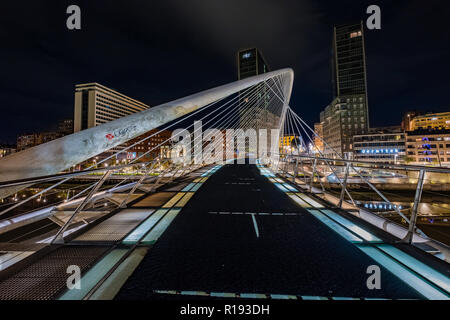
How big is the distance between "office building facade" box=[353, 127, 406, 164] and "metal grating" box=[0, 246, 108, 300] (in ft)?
257

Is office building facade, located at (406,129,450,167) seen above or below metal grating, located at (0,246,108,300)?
above

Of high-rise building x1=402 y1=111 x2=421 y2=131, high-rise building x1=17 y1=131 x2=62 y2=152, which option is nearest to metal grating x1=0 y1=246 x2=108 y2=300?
high-rise building x1=17 y1=131 x2=62 y2=152

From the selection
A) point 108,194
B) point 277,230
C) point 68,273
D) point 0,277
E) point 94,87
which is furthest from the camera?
point 94,87

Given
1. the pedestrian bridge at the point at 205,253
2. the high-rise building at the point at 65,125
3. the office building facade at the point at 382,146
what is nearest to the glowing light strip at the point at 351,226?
the pedestrian bridge at the point at 205,253

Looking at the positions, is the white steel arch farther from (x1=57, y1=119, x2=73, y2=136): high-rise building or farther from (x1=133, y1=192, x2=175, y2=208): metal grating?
(x1=57, y1=119, x2=73, y2=136): high-rise building

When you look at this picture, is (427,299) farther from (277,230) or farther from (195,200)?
(195,200)

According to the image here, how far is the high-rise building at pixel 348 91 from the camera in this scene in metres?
77.2

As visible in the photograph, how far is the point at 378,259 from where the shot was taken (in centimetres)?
219

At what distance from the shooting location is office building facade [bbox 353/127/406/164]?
2510 inches

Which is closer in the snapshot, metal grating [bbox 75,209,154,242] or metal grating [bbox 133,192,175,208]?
metal grating [bbox 75,209,154,242]

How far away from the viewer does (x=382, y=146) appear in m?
65.3

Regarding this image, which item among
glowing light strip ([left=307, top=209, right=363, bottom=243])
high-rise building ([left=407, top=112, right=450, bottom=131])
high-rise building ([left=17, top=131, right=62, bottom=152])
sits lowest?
glowing light strip ([left=307, top=209, right=363, bottom=243])
